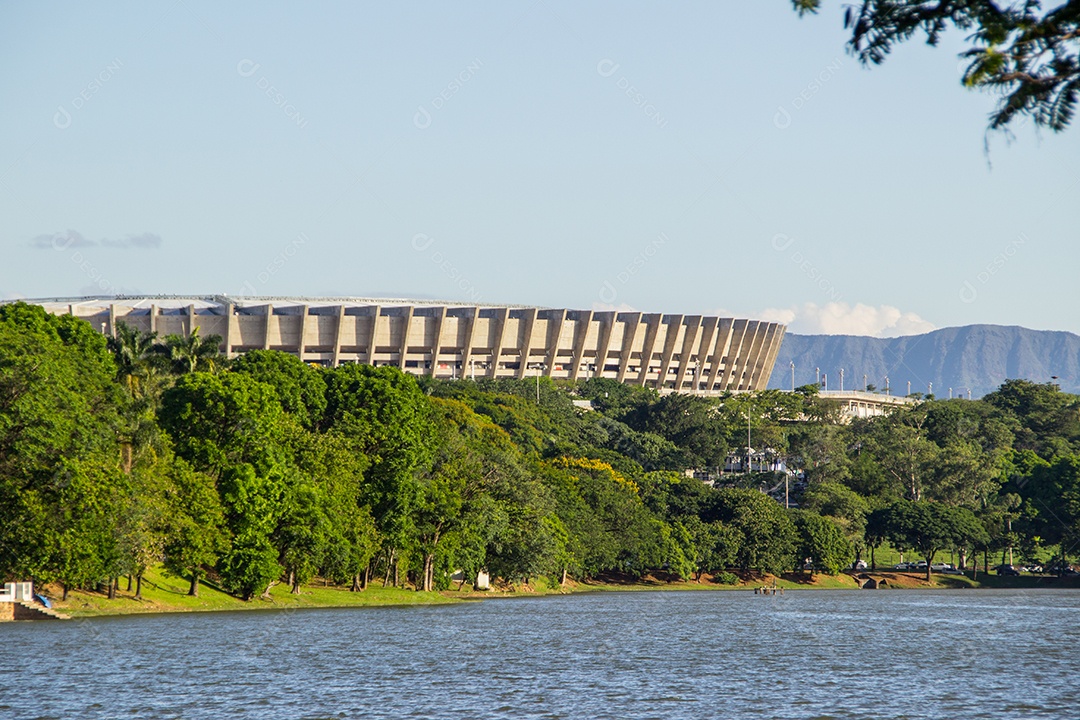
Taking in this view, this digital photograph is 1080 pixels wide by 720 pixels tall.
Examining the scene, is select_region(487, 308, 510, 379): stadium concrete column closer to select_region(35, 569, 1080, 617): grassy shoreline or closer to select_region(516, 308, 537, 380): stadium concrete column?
select_region(516, 308, 537, 380): stadium concrete column

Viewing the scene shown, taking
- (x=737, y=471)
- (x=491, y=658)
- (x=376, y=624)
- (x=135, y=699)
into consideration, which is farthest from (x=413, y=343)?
(x=135, y=699)

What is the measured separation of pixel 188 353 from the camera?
75.1m

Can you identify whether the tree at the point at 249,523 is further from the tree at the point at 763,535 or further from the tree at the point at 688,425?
the tree at the point at 688,425

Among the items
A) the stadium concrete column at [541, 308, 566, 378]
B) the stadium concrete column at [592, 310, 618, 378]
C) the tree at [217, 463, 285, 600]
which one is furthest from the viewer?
the stadium concrete column at [592, 310, 618, 378]

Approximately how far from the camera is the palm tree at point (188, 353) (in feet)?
246

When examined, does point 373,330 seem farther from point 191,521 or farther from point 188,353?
point 191,521

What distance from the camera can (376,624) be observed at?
59.4 meters

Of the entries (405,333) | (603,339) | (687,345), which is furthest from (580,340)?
(405,333)

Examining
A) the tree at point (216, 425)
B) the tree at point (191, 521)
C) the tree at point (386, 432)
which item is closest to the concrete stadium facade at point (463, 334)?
the tree at point (386, 432)

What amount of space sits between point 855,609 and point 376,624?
33.8 m

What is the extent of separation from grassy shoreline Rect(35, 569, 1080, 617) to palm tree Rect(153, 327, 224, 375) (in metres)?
12.7

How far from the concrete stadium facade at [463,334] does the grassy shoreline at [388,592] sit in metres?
55.0

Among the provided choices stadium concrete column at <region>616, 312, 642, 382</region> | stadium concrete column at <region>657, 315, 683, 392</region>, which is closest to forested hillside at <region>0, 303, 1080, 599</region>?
stadium concrete column at <region>616, 312, 642, 382</region>

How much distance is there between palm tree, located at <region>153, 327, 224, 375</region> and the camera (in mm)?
74875
